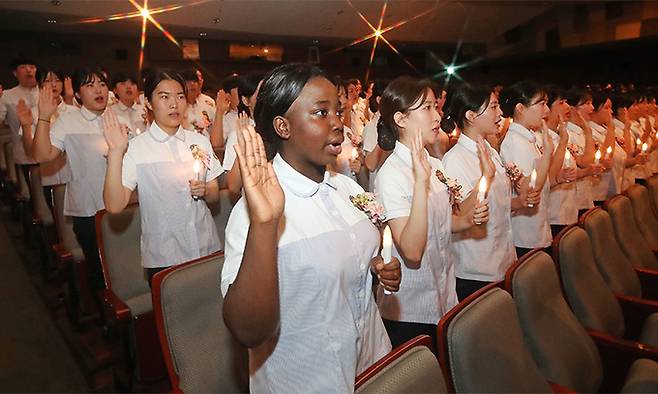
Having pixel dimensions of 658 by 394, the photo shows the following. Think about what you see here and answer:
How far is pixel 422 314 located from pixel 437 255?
237 millimetres

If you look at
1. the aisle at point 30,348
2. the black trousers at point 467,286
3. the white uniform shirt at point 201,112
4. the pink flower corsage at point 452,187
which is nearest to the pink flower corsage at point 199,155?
the pink flower corsage at point 452,187

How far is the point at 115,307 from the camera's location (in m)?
1.92

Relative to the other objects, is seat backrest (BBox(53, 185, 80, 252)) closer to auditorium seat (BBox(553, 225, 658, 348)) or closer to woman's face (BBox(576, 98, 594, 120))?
auditorium seat (BBox(553, 225, 658, 348))

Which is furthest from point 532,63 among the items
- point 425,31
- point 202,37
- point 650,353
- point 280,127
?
point 280,127

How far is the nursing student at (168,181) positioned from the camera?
82.7 inches

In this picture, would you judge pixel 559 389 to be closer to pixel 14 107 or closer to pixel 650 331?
pixel 650 331

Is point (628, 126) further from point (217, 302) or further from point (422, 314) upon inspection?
point (217, 302)

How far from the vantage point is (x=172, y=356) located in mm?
1445

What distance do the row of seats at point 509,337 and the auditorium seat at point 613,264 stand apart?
16 mm

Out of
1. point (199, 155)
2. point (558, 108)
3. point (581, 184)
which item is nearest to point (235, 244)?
point (199, 155)

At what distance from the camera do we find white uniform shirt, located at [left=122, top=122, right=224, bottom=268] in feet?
6.87

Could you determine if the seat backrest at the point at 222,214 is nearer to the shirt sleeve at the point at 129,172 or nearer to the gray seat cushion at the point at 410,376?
the shirt sleeve at the point at 129,172

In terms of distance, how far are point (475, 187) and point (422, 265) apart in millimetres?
491

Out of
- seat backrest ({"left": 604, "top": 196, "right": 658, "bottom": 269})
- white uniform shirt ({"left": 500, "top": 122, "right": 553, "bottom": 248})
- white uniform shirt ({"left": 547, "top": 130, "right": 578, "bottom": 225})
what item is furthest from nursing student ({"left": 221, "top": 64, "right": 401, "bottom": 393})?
white uniform shirt ({"left": 547, "top": 130, "right": 578, "bottom": 225})
